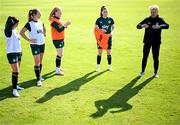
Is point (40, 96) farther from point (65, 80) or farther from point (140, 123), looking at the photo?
point (140, 123)

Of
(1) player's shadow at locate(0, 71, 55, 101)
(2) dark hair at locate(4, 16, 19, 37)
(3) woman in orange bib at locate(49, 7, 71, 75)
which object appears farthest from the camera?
(3) woman in orange bib at locate(49, 7, 71, 75)

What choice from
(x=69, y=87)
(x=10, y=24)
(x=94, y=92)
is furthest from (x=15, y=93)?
(x=94, y=92)

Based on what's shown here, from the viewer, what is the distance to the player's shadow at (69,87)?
403 inches

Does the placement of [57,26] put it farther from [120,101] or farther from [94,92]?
[120,101]

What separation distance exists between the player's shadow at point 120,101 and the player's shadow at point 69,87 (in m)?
1.42

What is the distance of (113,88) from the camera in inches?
434

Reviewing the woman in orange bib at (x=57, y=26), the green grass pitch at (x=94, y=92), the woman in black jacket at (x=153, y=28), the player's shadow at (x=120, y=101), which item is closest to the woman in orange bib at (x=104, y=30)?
the green grass pitch at (x=94, y=92)

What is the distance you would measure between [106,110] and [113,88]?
190 centimetres

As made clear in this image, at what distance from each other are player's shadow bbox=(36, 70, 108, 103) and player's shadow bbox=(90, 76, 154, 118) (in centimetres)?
142

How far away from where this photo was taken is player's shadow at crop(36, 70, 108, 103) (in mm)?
10234

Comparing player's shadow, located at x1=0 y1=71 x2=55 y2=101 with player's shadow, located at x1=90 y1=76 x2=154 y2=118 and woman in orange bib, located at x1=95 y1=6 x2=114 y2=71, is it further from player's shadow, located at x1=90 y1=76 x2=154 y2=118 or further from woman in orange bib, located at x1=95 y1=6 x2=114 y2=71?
player's shadow, located at x1=90 y1=76 x2=154 y2=118

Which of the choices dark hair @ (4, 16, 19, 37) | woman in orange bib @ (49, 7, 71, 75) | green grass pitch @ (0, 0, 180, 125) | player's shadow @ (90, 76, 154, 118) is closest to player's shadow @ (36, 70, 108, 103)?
green grass pitch @ (0, 0, 180, 125)

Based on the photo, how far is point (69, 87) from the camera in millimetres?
11141

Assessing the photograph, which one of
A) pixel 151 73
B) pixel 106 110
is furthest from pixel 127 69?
pixel 106 110
